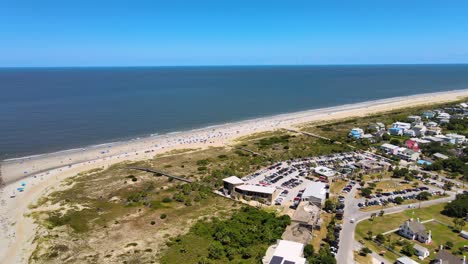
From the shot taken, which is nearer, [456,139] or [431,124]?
[456,139]

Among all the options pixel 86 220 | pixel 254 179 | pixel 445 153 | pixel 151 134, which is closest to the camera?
pixel 86 220

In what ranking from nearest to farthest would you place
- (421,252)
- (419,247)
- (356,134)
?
(421,252) → (419,247) → (356,134)

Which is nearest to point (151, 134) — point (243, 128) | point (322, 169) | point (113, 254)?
point (243, 128)

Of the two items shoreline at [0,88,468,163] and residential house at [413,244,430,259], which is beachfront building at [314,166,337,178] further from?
shoreline at [0,88,468,163]

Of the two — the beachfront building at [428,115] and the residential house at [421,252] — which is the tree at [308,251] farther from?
the beachfront building at [428,115]

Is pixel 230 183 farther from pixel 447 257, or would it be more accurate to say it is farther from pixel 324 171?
pixel 447 257

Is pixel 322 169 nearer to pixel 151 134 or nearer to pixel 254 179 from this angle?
pixel 254 179

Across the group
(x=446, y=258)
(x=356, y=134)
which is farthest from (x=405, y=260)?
(x=356, y=134)
